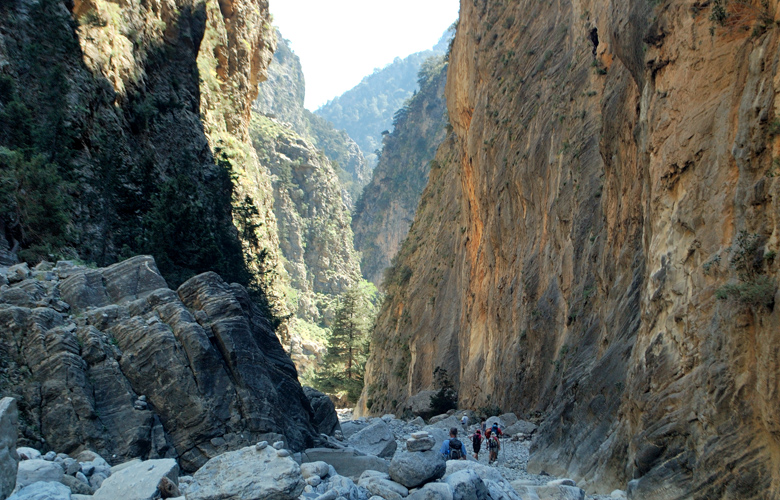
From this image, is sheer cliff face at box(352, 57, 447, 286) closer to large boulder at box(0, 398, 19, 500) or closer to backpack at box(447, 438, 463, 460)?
backpack at box(447, 438, 463, 460)

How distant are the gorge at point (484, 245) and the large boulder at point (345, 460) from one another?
759 millimetres

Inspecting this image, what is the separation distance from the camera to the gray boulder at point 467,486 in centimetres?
827

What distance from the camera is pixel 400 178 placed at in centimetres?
10981

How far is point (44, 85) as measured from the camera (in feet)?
69.6

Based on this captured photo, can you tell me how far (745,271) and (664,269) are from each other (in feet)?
7.57

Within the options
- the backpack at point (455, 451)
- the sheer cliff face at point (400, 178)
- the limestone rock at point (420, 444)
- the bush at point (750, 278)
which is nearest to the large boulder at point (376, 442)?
the backpack at point (455, 451)

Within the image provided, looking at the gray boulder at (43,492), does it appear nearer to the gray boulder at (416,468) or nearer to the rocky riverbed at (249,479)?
the rocky riverbed at (249,479)

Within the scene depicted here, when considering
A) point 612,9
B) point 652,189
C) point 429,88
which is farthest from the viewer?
point 429,88

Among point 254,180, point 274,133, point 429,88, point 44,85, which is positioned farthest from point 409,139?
point 44,85

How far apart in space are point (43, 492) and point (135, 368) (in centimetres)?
418

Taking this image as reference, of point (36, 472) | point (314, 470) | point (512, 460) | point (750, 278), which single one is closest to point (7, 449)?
point (36, 472)

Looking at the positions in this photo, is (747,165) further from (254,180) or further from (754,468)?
(254,180)

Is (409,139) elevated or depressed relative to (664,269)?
elevated

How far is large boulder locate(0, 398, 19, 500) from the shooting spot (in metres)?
6.04
